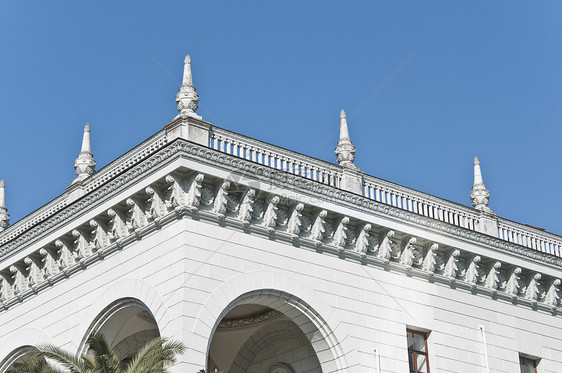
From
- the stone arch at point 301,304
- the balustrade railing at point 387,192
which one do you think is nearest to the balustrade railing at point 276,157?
the balustrade railing at point 387,192

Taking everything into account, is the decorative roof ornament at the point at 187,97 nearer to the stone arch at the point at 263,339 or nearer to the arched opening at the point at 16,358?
the stone arch at the point at 263,339

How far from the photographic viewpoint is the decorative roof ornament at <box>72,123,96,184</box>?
27547mm

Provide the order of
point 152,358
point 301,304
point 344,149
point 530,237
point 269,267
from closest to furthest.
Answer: point 152,358, point 269,267, point 301,304, point 344,149, point 530,237

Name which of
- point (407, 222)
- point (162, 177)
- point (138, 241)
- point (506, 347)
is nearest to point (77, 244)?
point (138, 241)

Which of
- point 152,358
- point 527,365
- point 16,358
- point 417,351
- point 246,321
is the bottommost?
point 152,358

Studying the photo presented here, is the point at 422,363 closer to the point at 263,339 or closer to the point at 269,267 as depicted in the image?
the point at 263,339

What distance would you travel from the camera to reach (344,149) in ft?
89.2

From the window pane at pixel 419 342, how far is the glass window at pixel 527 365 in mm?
3590

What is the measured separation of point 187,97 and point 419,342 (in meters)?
8.91

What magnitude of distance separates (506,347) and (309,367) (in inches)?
220

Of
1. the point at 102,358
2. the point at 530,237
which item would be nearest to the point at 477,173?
the point at 530,237

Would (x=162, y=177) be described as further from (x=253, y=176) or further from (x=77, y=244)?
(x=77, y=244)

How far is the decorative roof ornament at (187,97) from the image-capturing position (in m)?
24.3

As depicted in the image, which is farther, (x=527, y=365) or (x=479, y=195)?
(x=479, y=195)
